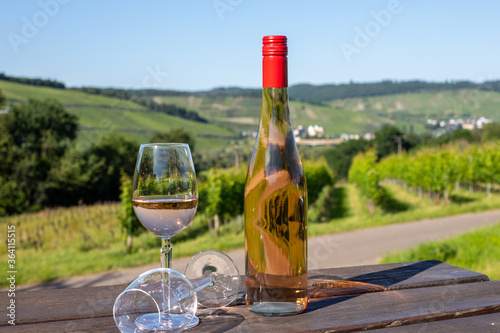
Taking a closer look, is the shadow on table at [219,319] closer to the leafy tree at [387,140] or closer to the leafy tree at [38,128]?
the leafy tree at [38,128]

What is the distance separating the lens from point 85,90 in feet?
221

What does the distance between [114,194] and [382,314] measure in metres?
44.4

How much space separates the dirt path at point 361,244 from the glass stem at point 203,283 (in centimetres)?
751

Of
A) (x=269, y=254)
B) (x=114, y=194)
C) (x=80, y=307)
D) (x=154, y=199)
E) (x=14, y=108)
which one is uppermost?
(x=14, y=108)

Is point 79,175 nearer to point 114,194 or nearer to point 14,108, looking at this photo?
point 114,194

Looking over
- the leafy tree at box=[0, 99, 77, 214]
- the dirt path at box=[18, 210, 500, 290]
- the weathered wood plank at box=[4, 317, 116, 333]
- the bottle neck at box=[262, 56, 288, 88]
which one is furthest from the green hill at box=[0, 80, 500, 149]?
the weathered wood plank at box=[4, 317, 116, 333]

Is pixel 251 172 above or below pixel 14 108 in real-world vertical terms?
below

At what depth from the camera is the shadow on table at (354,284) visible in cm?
136

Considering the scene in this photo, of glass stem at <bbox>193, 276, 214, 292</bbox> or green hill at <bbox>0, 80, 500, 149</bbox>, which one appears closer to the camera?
glass stem at <bbox>193, 276, 214, 292</bbox>

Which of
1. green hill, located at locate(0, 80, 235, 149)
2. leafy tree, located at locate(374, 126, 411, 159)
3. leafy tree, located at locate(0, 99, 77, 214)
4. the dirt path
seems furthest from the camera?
leafy tree, located at locate(374, 126, 411, 159)

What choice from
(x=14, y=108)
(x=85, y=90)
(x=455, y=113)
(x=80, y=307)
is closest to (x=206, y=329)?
(x=80, y=307)

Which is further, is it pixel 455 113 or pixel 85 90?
pixel 455 113

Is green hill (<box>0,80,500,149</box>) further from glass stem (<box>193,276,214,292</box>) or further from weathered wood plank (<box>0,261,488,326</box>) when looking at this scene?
glass stem (<box>193,276,214,292</box>)

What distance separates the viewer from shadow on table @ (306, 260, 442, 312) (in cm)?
136
